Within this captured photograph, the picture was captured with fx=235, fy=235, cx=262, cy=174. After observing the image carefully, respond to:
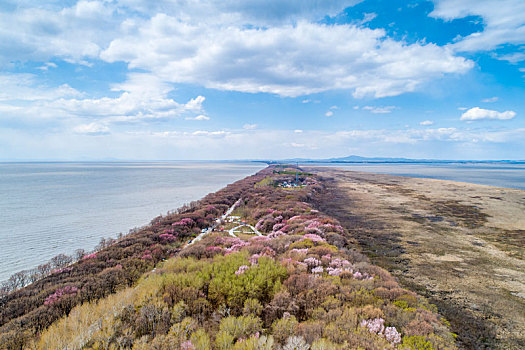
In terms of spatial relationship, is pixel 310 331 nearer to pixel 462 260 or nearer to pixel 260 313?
pixel 260 313

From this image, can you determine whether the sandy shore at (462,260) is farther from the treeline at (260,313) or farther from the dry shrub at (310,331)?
the dry shrub at (310,331)

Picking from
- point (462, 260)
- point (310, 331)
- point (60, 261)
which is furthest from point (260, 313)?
point (60, 261)

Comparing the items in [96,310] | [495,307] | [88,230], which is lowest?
[88,230]

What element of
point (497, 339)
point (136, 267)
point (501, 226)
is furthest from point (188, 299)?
point (501, 226)

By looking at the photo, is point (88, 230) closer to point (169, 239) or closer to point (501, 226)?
point (169, 239)

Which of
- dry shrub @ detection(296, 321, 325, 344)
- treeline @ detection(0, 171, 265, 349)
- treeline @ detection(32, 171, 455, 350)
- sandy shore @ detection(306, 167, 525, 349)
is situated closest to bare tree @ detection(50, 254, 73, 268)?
treeline @ detection(0, 171, 265, 349)

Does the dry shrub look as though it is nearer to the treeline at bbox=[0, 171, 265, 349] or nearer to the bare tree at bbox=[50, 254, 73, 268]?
the treeline at bbox=[0, 171, 265, 349]

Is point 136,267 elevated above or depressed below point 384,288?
below

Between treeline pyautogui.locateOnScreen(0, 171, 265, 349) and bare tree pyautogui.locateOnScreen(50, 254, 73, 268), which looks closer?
treeline pyautogui.locateOnScreen(0, 171, 265, 349)
